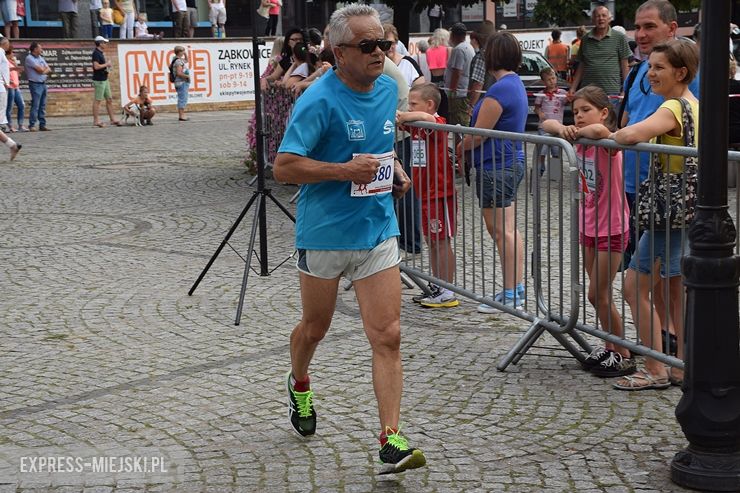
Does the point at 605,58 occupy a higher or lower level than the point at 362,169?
higher

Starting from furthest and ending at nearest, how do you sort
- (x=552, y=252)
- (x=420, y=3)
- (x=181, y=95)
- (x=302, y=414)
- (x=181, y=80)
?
(x=181, y=80), (x=181, y=95), (x=420, y=3), (x=552, y=252), (x=302, y=414)

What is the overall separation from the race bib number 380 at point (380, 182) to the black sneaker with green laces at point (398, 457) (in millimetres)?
1009

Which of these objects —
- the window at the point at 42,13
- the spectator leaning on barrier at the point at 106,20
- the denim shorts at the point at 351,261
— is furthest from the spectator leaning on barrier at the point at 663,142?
the window at the point at 42,13

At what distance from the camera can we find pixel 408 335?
715 centimetres

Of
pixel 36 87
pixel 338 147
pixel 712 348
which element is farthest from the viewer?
pixel 36 87

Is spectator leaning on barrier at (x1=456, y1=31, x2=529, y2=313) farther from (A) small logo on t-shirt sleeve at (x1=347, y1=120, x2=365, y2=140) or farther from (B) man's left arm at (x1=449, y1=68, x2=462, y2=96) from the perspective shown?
(B) man's left arm at (x1=449, y1=68, x2=462, y2=96)

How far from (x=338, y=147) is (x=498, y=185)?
7.78 feet

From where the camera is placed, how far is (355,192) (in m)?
4.86

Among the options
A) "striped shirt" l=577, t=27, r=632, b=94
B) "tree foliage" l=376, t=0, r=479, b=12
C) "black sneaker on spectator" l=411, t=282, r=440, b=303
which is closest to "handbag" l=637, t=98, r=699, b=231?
"black sneaker on spectator" l=411, t=282, r=440, b=303

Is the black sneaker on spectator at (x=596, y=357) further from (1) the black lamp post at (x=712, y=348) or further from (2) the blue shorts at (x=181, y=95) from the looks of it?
(2) the blue shorts at (x=181, y=95)

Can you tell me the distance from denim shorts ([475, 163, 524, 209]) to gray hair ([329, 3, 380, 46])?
2120 mm

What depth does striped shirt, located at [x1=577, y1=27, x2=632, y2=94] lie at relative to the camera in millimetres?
13656

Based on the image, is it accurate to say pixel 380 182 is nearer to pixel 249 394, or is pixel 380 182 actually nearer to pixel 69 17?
pixel 249 394

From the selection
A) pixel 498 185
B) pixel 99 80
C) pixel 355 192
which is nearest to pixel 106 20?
pixel 99 80
